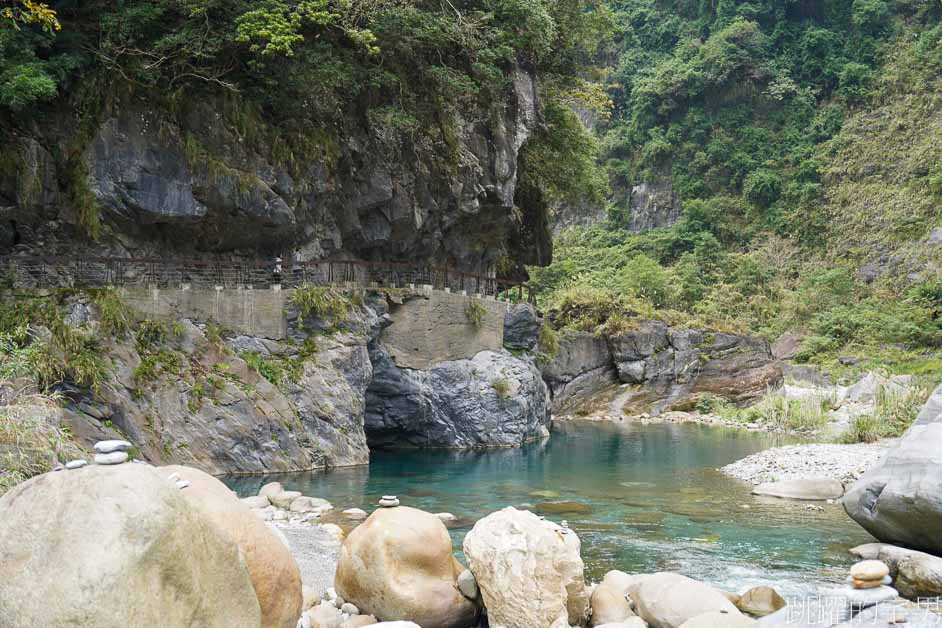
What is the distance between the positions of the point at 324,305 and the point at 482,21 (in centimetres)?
896

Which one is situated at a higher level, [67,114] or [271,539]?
[67,114]

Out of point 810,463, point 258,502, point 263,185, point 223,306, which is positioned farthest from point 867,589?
point 263,185

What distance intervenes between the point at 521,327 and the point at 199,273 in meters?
10.6

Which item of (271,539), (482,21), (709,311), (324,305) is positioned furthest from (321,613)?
(709,311)

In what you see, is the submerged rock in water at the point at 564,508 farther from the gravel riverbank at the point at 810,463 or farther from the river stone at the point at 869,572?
the river stone at the point at 869,572

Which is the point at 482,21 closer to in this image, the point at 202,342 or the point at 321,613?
the point at 202,342

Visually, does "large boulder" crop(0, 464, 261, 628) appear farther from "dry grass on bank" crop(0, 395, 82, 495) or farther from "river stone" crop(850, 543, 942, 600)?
"river stone" crop(850, 543, 942, 600)

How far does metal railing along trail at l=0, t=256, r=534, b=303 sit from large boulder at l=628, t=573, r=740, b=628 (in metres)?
12.9

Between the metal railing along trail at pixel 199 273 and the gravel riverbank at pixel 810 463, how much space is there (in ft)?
33.4

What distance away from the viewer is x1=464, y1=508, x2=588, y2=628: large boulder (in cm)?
677

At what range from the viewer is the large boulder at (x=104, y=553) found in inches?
160

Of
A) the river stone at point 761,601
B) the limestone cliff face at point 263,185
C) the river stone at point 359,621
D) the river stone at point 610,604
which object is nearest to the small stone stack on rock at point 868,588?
the river stone at point 761,601

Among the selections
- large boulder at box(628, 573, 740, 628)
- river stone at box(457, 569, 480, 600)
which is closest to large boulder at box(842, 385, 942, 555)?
large boulder at box(628, 573, 740, 628)

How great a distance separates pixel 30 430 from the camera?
7.96 metres
